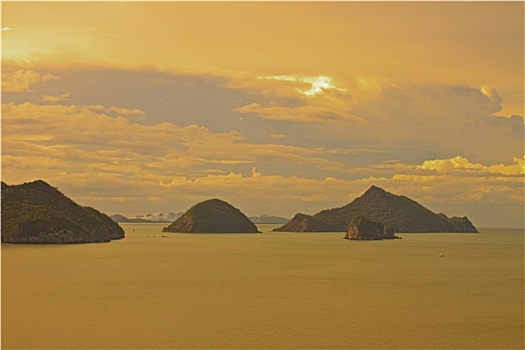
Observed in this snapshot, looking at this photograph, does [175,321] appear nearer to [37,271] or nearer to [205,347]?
[205,347]

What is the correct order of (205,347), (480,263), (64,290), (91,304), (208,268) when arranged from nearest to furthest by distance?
(205,347)
(91,304)
(64,290)
(208,268)
(480,263)

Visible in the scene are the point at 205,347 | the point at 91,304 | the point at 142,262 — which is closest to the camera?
the point at 205,347

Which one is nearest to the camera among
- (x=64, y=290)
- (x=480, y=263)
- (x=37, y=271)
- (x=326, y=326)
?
(x=326, y=326)

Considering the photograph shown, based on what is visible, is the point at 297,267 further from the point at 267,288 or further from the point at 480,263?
the point at 480,263

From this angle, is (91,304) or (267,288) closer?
(91,304)

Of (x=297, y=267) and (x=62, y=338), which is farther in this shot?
(x=297, y=267)

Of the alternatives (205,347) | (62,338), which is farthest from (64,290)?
(205,347)

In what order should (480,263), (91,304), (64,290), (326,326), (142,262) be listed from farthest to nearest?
(480,263) → (142,262) → (64,290) → (91,304) → (326,326)

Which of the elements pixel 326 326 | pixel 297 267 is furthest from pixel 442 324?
pixel 297 267
